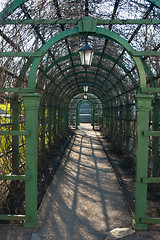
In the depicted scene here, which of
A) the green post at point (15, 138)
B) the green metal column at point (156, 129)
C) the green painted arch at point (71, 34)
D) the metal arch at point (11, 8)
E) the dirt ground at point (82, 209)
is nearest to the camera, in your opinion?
the dirt ground at point (82, 209)

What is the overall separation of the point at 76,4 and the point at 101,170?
4685mm

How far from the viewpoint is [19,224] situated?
366cm

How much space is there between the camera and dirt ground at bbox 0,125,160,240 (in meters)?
3.46

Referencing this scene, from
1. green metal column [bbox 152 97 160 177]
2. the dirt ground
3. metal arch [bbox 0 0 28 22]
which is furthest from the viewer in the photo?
green metal column [bbox 152 97 160 177]

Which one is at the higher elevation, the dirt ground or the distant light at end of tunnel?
the distant light at end of tunnel

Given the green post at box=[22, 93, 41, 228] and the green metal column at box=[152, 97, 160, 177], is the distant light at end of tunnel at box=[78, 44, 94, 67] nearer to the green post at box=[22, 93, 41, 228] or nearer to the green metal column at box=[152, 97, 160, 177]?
the green metal column at box=[152, 97, 160, 177]

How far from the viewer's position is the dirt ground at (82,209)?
3.46m

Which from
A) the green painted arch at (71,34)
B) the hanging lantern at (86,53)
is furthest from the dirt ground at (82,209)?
the hanging lantern at (86,53)

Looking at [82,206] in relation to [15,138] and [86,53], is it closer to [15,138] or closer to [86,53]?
[15,138]

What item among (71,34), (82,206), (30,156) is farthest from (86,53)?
(82,206)

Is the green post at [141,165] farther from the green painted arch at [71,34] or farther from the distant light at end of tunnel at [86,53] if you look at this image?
the distant light at end of tunnel at [86,53]

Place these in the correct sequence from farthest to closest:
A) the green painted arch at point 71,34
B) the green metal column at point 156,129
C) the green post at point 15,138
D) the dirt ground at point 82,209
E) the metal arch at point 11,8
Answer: the green post at point 15,138 < the green metal column at point 156,129 < the metal arch at point 11,8 < the green painted arch at point 71,34 < the dirt ground at point 82,209

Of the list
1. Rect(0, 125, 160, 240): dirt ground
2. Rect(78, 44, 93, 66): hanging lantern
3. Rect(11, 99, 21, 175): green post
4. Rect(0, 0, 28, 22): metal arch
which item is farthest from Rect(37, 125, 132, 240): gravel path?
Rect(0, 0, 28, 22): metal arch

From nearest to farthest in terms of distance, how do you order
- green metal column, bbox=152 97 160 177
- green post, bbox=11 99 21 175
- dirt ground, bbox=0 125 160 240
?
dirt ground, bbox=0 125 160 240 < green metal column, bbox=152 97 160 177 < green post, bbox=11 99 21 175
